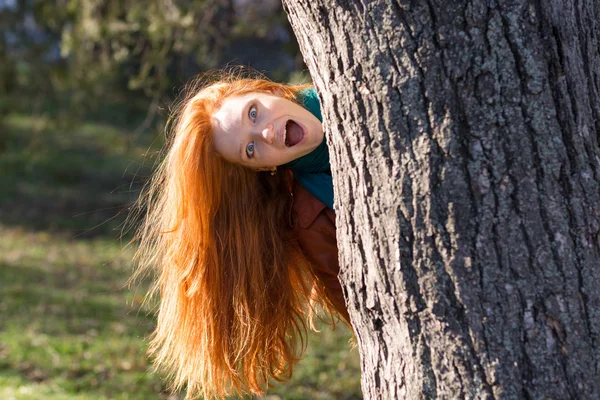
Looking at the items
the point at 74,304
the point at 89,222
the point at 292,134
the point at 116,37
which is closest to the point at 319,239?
the point at 292,134

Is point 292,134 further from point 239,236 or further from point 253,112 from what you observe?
point 239,236

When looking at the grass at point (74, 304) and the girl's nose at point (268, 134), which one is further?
the grass at point (74, 304)

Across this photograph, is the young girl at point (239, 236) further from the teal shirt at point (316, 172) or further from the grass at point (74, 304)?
the grass at point (74, 304)

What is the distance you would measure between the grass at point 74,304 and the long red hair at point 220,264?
297 millimetres

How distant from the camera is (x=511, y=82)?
5.17ft

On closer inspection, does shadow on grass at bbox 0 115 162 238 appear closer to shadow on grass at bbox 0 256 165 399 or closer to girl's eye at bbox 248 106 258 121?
shadow on grass at bbox 0 256 165 399

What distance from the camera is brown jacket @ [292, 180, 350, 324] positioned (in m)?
2.55

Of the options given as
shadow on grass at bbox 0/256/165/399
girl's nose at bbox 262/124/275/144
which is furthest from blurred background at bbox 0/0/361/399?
girl's nose at bbox 262/124/275/144

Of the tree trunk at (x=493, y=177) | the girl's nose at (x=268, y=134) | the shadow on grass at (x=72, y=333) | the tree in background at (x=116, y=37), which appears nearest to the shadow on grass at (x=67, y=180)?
the tree in background at (x=116, y=37)

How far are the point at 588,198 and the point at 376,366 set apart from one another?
654mm

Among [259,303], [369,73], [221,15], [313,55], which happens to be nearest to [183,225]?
[259,303]

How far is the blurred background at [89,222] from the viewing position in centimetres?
508

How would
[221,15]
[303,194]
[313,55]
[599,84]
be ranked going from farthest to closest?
[221,15], [303,194], [313,55], [599,84]

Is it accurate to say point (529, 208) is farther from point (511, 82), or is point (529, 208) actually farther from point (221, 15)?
point (221, 15)
